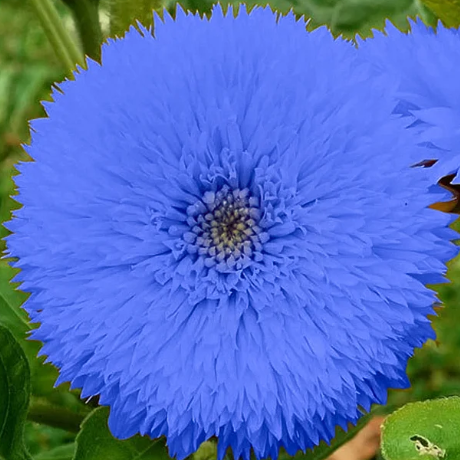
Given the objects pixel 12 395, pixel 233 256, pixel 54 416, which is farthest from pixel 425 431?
pixel 54 416

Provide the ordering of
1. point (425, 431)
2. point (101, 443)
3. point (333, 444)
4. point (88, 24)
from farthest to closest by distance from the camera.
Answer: point (88, 24), point (333, 444), point (101, 443), point (425, 431)

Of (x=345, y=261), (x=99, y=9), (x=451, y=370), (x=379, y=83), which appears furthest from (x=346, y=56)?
(x=451, y=370)

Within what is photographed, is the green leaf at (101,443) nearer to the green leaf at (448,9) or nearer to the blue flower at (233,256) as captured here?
the blue flower at (233,256)

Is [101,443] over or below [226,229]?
below

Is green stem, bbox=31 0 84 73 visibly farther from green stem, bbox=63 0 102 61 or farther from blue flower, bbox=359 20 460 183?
blue flower, bbox=359 20 460 183

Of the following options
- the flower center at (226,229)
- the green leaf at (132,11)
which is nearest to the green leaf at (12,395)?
the flower center at (226,229)

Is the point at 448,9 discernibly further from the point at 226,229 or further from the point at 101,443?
the point at 101,443
